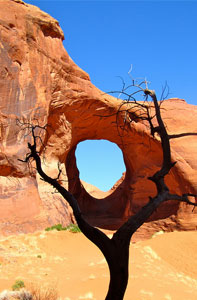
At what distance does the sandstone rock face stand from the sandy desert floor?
1.43 metres

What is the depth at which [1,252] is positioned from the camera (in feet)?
31.8

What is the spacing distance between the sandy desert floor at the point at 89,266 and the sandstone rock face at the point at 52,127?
4.68 ft

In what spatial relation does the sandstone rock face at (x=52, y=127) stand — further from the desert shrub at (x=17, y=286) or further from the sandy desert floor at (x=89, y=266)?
the desert shrub at (x=17, y=286)

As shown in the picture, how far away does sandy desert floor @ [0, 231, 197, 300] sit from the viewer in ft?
23.2

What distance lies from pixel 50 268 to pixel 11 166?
5.32 meters

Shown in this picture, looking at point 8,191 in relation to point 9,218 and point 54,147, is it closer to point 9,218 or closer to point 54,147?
point 9,218

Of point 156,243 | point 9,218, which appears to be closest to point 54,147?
point 9,218

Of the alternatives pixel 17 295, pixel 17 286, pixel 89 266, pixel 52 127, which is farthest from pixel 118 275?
pixel 52 127

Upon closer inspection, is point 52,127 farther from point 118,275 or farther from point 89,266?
point 118,275

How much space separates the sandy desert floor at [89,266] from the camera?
7.07m

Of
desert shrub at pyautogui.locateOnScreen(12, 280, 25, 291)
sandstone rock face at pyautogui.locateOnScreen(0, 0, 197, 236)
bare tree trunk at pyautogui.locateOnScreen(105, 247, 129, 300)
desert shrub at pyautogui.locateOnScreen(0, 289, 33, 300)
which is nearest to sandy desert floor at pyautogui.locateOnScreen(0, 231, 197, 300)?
desert shrub at pyautogui.locateOnScreen(12, 280, 25, 291)

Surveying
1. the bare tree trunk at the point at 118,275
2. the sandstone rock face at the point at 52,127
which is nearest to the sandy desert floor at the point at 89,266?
the sandstone rock face at the point at 52,127

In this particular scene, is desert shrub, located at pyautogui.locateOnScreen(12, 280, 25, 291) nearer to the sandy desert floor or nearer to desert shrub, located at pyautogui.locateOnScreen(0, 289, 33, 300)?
the sandy desert floor

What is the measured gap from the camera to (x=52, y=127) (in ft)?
53.3
